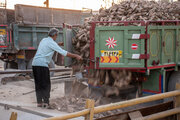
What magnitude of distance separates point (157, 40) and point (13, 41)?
21.3 feet

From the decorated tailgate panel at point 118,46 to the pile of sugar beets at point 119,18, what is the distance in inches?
15.3

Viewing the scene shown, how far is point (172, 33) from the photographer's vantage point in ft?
18.6

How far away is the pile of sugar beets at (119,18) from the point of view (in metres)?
5.64

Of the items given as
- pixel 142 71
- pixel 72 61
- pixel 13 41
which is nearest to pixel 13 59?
pixel 13 41

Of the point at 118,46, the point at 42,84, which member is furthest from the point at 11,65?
the point at 118,46

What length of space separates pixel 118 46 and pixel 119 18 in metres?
1.17

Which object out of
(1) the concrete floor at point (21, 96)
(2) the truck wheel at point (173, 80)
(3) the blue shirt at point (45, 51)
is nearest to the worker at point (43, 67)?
(3) the blue shirt at point (45, 51)

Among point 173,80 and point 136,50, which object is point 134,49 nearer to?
point 136,50

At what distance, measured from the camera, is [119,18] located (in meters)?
6.08

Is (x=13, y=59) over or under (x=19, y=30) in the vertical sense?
under

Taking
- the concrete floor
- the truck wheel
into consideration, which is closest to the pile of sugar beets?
the truck wheel

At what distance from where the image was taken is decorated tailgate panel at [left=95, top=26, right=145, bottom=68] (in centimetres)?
511

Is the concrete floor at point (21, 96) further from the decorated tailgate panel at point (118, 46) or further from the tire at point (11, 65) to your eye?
the tire at point (11, 65)

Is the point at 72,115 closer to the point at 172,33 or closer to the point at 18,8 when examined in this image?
the point at 172,33
